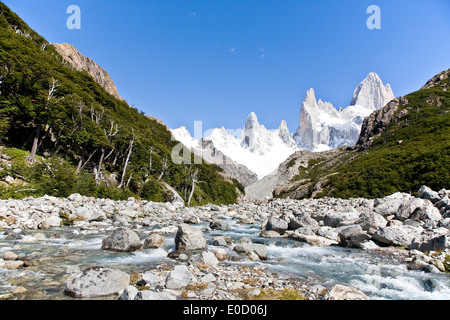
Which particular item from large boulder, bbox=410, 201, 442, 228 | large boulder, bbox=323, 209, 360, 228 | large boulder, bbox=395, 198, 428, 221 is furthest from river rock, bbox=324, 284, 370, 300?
large boulder, bbox=395, 198, 428, 221

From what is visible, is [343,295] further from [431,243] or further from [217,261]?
[431,243]

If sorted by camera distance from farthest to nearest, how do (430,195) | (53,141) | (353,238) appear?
(53,141)
(430,195)
(353,238)

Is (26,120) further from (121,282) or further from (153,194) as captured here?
(121,282)

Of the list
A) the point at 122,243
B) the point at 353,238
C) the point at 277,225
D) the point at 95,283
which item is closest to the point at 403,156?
the point at 277,225

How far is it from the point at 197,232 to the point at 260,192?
16277 centimetres

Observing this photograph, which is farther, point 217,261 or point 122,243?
point 122,243

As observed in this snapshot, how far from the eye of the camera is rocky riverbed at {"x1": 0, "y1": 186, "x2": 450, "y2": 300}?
6.18m

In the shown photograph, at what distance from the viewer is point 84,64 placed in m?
98.8

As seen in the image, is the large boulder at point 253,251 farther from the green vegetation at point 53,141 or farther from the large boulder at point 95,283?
the green vegetation at point 53,141

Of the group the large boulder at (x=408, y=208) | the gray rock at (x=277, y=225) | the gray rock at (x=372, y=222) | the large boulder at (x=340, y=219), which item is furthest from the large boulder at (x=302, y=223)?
the large boulder at (x=408, y=208)

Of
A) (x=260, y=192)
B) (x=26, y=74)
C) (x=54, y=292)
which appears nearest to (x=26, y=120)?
(x=26, y=74)

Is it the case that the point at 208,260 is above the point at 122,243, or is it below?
below

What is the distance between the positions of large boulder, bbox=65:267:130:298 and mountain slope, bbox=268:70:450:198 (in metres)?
49.0

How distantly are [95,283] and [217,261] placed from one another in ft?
14.9
